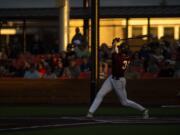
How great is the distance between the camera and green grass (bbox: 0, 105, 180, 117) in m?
21.5

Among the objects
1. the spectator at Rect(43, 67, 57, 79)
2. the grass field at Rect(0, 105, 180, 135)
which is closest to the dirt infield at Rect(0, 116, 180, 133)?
the grass field at Rect(0, 105, 180, 135)

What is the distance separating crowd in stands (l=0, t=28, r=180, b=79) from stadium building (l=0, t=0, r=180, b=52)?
212 inches

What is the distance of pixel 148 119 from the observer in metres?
19.6

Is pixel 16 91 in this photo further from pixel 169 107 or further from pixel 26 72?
pixel 169 107

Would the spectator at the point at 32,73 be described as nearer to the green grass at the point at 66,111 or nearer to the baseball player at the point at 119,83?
the green grass at the point at 66,111

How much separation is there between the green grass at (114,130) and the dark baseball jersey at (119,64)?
2441 millimetres

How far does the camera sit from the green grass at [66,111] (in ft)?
70.7

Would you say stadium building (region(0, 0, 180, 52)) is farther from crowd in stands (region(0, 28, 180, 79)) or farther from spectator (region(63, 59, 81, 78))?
spectator (region(63, 59, 81, 78))

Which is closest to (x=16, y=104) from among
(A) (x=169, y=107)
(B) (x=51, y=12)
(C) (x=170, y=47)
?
(A) (x=169, y=107)

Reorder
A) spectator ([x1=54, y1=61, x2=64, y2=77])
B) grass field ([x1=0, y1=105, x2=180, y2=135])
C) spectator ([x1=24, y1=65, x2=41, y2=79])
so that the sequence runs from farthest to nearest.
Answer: spectator ([x1=54, y1=61, x2=64, y2=77]), spectator ([x1=24, y1=65, x2=41, y2=79]), grass field ([x1=0, y1=105, x2=180, y2=135])

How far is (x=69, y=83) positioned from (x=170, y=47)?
5.47 m

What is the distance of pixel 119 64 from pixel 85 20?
52.8 feet

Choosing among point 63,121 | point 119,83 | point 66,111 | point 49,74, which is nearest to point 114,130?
point 63,121

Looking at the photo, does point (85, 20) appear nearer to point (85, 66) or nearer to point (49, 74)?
point (85, 66)
